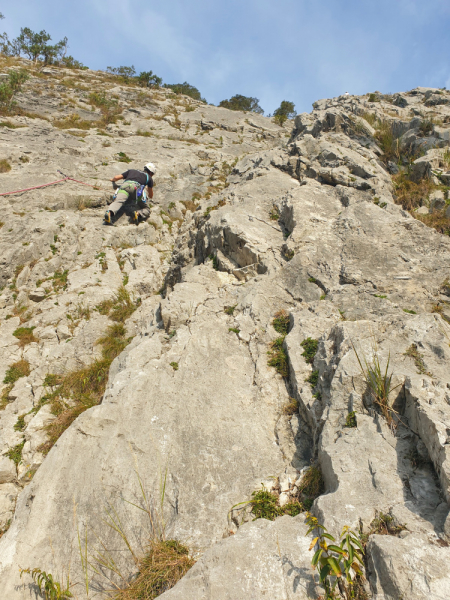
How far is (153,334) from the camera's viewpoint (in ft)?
19.8

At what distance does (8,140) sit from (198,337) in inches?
604

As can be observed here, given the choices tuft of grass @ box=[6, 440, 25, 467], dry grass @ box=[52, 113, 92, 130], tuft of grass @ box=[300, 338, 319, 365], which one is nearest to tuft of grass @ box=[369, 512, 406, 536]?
tuft of grass @ box=[300, 338, 319, 365]

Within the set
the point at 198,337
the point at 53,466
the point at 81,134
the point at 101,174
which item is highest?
the point at 81,134

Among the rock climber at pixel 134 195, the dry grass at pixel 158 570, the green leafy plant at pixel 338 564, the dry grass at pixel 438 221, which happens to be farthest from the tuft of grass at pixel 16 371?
the dry grass at pixel 438 221

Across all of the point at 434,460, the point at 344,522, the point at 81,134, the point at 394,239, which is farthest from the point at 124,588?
the point at 81,134

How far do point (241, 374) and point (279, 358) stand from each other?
0.66 m

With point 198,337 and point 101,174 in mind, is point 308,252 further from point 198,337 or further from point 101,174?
point 101,174

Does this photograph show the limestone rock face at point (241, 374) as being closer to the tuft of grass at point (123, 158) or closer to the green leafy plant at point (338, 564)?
the green leafy plant at point (338, 564)

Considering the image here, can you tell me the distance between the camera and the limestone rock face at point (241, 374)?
2871mm

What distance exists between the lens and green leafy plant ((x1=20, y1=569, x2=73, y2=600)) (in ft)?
10.0

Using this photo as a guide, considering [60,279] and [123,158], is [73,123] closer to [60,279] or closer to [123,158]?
[123,158]

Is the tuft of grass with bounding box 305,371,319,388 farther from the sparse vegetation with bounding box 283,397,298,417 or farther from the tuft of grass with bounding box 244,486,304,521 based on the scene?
the tuft of grass with bounding box 244,486,304,521

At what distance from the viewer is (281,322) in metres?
5.76

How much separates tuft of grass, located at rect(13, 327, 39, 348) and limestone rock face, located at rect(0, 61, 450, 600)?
0.04 meters
